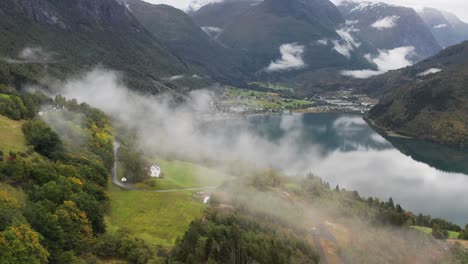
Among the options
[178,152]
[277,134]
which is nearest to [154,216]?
[178,152]

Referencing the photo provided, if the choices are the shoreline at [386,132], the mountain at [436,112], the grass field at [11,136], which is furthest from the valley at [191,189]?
the shoreline at [386,132]

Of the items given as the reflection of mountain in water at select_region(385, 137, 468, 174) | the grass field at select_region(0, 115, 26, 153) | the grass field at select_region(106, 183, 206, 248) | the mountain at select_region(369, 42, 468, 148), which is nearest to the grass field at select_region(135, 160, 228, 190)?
the grass field at select_region(106, 183, 206, 248)

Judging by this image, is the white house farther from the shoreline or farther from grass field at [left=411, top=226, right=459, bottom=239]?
the shoreline

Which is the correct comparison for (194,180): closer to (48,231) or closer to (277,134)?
(48,231)

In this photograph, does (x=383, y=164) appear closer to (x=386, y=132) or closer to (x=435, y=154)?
(x=435, y=154)

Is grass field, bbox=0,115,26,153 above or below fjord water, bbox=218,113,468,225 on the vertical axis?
above

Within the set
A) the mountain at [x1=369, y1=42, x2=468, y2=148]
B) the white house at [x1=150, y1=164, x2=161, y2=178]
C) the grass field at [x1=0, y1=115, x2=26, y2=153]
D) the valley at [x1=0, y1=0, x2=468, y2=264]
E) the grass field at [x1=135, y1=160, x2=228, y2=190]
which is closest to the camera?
the valley at [x1=0, y1=0, x2=468, y2=264]
